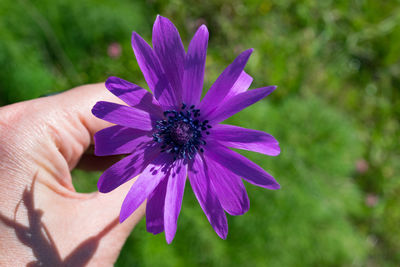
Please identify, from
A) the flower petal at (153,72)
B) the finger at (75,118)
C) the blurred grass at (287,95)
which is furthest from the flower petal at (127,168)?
the blurred grass at (287,95)

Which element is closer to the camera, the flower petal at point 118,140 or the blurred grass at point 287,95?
the flower petal at point 118,140

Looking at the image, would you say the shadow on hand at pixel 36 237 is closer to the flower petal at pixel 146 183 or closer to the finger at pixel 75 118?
the finger at pixel 75 118

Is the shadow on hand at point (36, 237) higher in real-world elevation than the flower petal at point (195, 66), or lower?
lower

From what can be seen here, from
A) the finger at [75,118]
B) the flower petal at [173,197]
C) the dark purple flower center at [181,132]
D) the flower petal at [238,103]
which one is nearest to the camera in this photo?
the flower petal at [238,103]

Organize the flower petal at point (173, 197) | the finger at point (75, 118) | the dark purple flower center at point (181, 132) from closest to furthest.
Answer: the flower petal at point (173, 197), the dark purple flower center at point (181, 132), the finger at point (75, 118)

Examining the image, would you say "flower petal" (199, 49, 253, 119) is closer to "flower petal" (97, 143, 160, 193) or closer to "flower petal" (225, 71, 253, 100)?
"flower petal" (225, 71, 253, 100)

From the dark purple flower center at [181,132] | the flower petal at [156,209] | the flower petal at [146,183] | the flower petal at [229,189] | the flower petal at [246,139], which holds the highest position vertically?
the flower petal at [246,139]

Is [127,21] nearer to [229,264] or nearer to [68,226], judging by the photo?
[68,226]

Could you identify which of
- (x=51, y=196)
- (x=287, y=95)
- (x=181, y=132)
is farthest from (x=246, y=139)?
(x=287, y=95)
